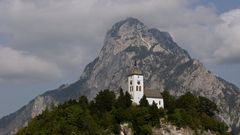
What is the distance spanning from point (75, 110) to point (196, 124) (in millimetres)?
27422

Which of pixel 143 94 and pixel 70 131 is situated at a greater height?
pixel 143 94

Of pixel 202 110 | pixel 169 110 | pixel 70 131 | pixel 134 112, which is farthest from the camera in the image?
pixel 202 110

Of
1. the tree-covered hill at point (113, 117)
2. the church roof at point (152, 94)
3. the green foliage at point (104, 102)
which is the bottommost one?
the tree-covered hill at point (113, 117)

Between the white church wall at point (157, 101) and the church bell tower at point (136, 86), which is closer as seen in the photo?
the church bell tower at point (136, 86)

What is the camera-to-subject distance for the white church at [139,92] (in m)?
121

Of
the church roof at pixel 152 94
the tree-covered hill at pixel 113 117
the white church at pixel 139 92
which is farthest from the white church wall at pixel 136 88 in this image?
the tree-covered hill at pixel 113 117

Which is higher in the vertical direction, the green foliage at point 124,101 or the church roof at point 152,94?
the church roof at point 152,94

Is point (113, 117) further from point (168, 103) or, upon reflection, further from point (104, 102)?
point (168, 103)

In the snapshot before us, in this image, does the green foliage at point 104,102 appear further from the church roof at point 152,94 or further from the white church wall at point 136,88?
the church roof at point 152,94

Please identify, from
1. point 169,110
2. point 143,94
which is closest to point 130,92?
point 143,94

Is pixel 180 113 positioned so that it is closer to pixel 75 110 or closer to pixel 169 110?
pixel 169 110

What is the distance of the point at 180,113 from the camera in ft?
375

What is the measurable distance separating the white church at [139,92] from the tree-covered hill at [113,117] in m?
2.44

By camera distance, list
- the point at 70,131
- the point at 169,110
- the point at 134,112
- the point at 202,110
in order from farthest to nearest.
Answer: the point at 202,110
the point at 169,110
the point at 134,112
the point at 70,131
